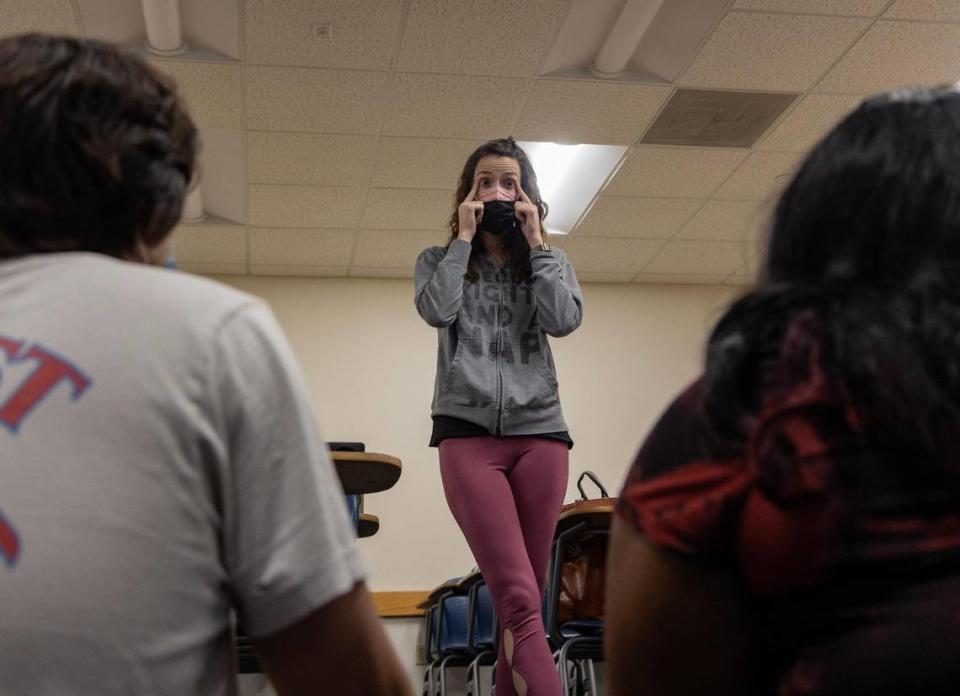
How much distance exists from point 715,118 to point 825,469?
3.99m

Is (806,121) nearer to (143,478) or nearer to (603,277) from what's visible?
(603,277)

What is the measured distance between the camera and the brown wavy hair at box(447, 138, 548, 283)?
2.49m

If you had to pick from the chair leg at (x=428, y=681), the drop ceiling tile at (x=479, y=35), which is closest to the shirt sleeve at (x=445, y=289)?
the drop ceiling tile at (x=479, y=35)

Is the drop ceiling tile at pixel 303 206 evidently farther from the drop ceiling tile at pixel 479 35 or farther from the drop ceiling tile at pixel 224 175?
the drop ceiling tile at pixel 479 35

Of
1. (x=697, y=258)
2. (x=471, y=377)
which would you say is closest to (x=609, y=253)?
(x=697, y=258)

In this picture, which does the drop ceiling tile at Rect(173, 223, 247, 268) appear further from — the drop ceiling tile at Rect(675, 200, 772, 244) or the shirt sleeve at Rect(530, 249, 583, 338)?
the shirt sleeve at Rect(530, 249, 583, 338)

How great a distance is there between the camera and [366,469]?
267 cm

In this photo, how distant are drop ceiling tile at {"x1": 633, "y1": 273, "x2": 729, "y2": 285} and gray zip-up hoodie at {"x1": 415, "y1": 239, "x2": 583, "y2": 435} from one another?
4.07 meters

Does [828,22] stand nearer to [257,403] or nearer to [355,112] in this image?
[355,112]

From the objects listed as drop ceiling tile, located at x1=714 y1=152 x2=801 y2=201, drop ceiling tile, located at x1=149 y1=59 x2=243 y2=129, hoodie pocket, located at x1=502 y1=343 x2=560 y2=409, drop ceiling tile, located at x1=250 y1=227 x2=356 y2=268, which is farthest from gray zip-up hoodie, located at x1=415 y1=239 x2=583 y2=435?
drop ceiling tile, located at x1=250 y1=227 x2=356 y2=268

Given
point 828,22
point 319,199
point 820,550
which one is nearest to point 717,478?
point 820,550

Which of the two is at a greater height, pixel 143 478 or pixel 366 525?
pixel 366 525

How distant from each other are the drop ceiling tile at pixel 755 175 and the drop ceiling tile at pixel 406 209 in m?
1.45

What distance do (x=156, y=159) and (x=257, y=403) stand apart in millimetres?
258
